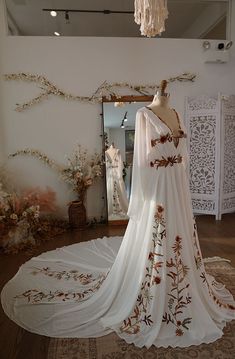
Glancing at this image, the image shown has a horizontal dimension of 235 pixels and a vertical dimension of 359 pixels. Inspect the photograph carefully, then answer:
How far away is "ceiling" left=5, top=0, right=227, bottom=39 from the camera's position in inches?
144

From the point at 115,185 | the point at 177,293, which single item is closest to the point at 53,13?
the point at 115,185

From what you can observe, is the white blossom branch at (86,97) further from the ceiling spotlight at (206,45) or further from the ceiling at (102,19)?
the ceiling at (102,19)

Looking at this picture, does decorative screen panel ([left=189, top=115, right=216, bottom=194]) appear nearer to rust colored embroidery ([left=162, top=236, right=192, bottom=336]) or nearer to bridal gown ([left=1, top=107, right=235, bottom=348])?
bridal gown ([left=1, top=107, right=235, bottom=348])

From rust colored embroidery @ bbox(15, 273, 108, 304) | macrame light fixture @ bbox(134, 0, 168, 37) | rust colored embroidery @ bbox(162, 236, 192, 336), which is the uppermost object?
macrame light fixture @ bbox(134, 0, 168, 37)

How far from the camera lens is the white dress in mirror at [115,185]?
12.8ft

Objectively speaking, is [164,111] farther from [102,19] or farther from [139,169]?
[102,19]

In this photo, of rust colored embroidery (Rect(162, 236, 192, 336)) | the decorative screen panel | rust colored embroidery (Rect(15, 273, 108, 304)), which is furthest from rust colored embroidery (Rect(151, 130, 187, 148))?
the decorative screen panel

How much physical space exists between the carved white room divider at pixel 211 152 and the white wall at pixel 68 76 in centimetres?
35

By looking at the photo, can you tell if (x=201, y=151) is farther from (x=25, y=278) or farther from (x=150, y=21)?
(x=25, y=278)

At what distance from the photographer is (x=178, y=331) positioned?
1634mm

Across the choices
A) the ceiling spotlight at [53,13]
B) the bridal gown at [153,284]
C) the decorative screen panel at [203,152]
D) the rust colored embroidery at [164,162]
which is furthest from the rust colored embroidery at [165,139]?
the ceiling spotlight at [53,13]

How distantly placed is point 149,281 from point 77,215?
212cm

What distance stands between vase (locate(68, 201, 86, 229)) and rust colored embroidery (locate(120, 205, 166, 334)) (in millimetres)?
2093

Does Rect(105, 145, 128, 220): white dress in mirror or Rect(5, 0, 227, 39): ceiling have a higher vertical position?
Rect(5, 0, 227, 39): ceiling
